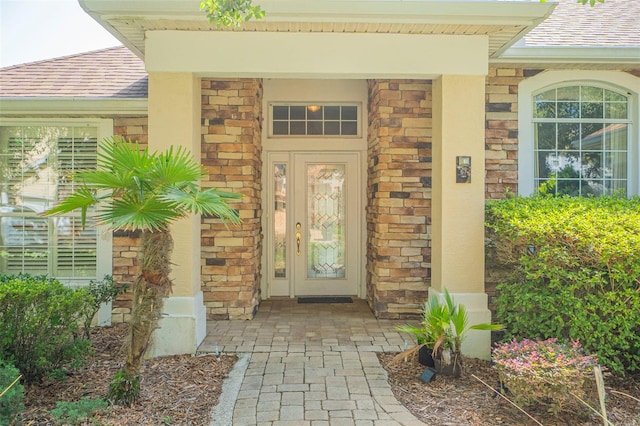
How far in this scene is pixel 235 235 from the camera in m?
5.54

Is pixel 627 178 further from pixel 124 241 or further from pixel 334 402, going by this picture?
pixel 124 241

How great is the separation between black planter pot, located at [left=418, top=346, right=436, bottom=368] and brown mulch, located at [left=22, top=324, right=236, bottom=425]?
179cm

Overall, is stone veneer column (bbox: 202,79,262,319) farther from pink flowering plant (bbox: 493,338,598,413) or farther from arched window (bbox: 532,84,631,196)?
arched window (bbox: 532,84,631,196)

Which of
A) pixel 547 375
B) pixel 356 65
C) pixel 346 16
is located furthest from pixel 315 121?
pixel 547 375

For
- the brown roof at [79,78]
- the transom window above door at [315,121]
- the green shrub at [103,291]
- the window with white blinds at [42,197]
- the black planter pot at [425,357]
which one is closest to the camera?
the black planter pot at [425,357]

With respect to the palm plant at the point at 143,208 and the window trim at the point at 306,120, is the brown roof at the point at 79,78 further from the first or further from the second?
the palm plant at the point at 143,208

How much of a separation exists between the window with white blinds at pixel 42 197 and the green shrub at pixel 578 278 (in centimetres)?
510

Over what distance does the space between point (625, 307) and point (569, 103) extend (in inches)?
Result: 120

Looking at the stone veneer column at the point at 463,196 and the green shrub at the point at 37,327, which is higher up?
the stone veneer column at the point at 463,196

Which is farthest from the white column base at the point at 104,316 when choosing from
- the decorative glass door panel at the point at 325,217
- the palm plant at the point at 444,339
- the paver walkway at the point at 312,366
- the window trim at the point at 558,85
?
the window trim at the point at 558,85

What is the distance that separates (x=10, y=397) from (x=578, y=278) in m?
4.35

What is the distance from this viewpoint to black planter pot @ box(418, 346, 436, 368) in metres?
3.97

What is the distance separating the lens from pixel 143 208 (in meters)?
2.97

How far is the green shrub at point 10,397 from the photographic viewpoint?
2852 mm
